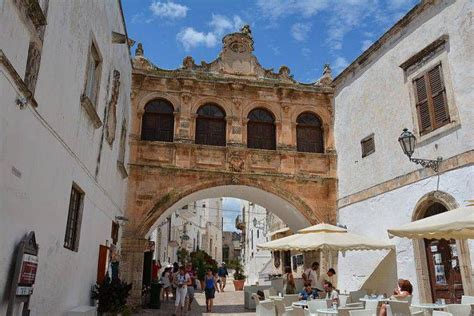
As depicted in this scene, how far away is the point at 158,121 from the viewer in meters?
13.7

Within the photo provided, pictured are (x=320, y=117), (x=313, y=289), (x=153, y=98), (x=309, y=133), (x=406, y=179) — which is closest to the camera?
(x=313, y=289)

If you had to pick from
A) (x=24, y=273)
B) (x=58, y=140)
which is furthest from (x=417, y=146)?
(x=24, y=273)

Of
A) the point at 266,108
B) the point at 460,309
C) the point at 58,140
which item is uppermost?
the point at 266,108

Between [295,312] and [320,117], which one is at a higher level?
[320,117]

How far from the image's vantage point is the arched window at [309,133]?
14289mm

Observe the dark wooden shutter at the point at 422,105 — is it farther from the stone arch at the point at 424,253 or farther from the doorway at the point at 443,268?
the doorway at the point at 443,268

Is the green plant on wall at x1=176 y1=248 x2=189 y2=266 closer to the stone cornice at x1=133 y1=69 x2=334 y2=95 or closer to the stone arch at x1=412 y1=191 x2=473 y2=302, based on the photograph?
the stone cornice at x1=133 y1=69 x2=334 y2=95

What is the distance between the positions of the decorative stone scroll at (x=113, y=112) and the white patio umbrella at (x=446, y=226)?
21.0 ft

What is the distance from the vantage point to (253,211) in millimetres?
30766

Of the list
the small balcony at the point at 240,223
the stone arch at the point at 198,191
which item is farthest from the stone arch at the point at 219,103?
the small balcony at the point at 240,223

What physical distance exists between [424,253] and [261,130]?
6.56m

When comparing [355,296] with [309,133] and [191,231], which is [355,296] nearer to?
[309,133]

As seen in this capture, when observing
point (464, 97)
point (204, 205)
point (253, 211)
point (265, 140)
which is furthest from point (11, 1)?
point (204, 205)

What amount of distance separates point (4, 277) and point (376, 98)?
10426 millimetres
